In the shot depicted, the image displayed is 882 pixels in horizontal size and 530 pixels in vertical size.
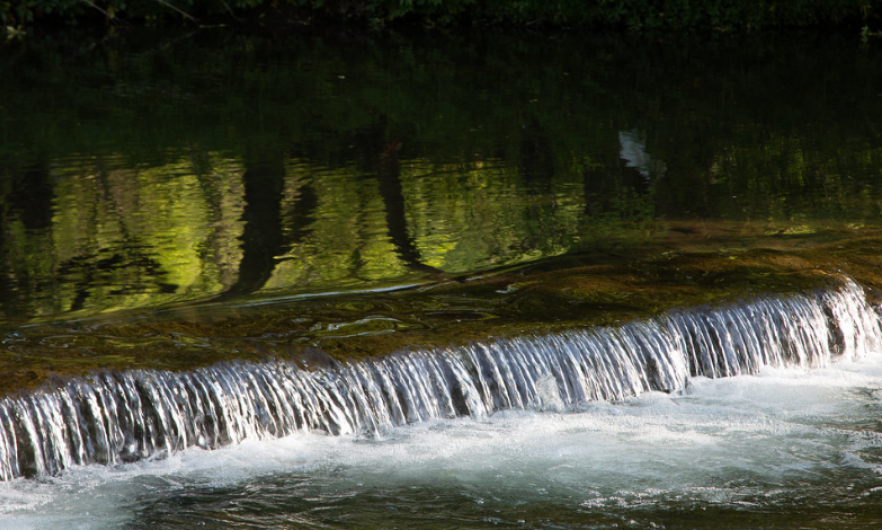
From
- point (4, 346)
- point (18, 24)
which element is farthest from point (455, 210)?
point (18, 24)

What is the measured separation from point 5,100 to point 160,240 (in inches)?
308

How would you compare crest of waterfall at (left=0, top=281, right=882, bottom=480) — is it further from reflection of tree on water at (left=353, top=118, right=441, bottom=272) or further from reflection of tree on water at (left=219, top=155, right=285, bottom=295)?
reflection of tree on water at (left=353, top=118, right=441, bottom=272)

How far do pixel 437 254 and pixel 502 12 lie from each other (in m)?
20.0

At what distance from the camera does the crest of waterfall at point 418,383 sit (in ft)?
15.8

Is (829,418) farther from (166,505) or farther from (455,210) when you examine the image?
(455,210)

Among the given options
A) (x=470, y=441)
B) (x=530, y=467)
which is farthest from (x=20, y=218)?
(x=530, y=467)

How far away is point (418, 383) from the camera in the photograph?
5.46 meters

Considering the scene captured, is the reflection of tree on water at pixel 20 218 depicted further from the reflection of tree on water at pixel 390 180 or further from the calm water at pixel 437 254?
the reflection of tree on water at pixel 390 180

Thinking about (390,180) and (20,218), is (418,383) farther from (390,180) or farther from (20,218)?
(390,180)

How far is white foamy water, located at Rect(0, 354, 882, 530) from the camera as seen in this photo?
4570 millimetres

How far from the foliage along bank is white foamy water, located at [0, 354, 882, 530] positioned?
21.0 meters

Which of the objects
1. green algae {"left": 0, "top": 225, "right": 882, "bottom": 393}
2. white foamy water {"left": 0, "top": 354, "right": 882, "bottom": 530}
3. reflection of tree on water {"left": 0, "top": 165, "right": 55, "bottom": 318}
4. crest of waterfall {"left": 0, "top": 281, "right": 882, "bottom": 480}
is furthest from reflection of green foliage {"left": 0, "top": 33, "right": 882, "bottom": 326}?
white foamy water {"left": 0, "top": 354, "right": 882, "bottom": 530}

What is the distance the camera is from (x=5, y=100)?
14352mm

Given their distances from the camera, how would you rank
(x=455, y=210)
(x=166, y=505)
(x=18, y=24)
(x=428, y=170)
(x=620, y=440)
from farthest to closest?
1. (x=18, y=24)
2. (x=428, y=170)
3. (x=455, y=210)
4. (x=620, y=440)
5. (x=166, y=505)
